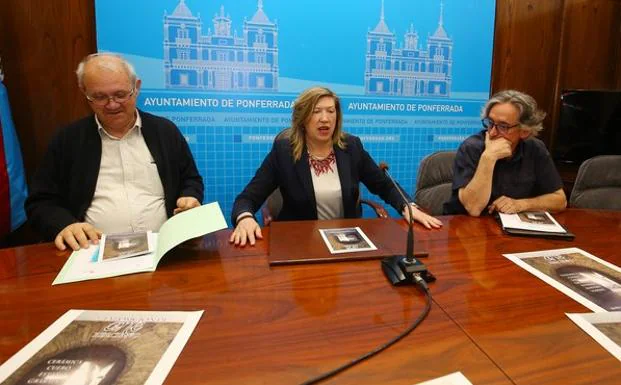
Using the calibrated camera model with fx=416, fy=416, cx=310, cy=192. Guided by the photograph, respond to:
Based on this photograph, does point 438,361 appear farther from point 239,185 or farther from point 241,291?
point 239,185

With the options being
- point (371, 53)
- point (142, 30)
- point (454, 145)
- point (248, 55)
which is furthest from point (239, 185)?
point (454, 145)

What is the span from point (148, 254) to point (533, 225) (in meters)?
1.34

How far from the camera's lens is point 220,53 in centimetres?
270

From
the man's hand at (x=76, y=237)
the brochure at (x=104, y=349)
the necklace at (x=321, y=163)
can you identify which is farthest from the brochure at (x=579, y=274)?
the man's hand at (x=76, y=237)

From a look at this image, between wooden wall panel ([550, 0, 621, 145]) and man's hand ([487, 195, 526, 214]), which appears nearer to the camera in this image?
man's hand ([487, 195, 526, 214])

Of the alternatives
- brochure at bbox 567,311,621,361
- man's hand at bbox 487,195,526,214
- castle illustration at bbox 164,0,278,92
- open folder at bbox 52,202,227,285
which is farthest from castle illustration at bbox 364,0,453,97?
brochure at bbox 567,311,621,361

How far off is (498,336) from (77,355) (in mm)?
782

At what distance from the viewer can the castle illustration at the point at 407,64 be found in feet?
9.73

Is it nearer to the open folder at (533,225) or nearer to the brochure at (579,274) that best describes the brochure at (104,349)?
the brochure at (579,274)

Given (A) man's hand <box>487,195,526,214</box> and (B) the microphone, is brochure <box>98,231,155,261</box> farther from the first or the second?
(A) man's hand <box>487,195,526,214</box>

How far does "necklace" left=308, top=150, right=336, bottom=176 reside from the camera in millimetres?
2102

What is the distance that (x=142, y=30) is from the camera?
2.55 m

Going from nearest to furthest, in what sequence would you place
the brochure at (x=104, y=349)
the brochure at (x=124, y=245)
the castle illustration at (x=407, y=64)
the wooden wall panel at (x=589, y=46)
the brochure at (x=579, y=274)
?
1. the brochure at (x=104, y=349)
2. the brochure at (x=579, y=274)
3. the brochure at (x=124, y=245)
4. the castle illustration at (x=407, y=64)
5. the wooden wall panel at (x=589, y=46)

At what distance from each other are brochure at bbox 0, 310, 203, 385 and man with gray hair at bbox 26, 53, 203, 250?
74 centimetres
